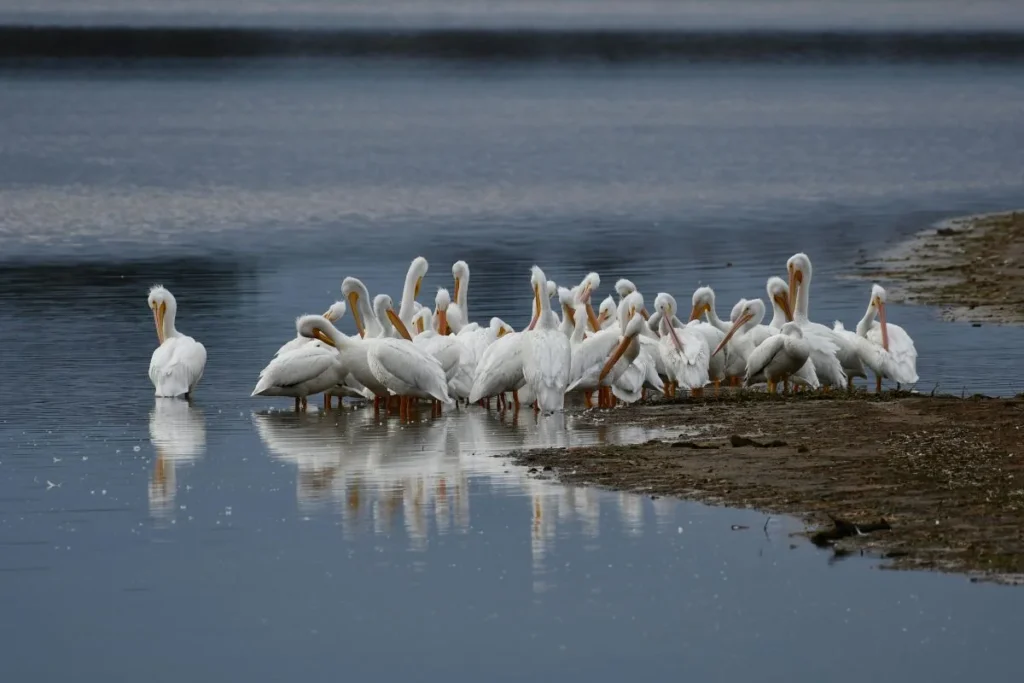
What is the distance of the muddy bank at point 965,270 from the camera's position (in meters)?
19.9

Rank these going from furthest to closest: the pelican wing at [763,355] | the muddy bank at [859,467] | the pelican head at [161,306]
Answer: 1. the pelican head at [161,306]
2. the pelican wing at [763,355]
3. the muddy bank at [859,467]

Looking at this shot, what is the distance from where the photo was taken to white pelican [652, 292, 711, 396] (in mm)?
15445

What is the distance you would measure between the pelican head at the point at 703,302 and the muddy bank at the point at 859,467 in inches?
146

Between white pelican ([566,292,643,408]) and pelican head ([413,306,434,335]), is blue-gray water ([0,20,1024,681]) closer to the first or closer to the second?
white pelican ([566,292,643,408])

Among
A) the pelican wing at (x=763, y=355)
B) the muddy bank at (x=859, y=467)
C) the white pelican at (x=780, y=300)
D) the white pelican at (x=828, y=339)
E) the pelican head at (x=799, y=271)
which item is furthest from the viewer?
the pelican head at (x=799, y=271)

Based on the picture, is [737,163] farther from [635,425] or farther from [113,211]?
[635,425]

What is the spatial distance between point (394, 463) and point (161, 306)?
5487 millimetres

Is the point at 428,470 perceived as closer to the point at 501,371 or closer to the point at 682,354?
the point at 501,371

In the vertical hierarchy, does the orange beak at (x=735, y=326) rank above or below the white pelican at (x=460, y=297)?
below

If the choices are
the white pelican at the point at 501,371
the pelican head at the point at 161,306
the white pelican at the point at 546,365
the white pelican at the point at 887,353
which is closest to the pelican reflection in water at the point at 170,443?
the pelican head at the point at 161,306

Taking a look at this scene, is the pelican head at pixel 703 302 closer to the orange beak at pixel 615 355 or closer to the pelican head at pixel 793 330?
the pelican head at pixel 793 330

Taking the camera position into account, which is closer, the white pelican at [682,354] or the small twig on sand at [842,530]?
the small twig on sand at [842,530]

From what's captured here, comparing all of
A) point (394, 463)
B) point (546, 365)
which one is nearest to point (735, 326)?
point (546, 365)

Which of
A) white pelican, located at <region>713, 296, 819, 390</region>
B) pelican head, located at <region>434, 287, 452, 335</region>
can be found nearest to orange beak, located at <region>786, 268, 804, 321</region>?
white pelican, located at <region>713, 296, 819, 390</region>
